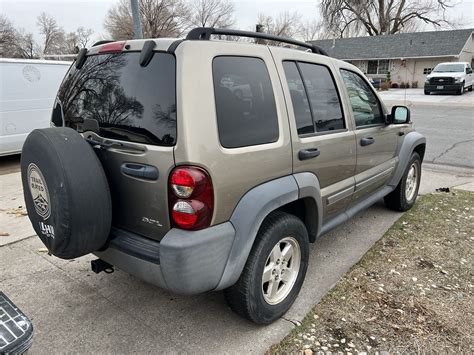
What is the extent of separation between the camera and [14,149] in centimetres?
725

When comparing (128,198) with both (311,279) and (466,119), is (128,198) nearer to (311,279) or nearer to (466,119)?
(311,279)

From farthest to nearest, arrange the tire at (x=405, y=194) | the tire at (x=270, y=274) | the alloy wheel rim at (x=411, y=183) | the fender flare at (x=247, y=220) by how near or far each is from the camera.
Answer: the alloy wheel rim at (x=411, y=183)
the tire at (x=405, y=194)
the tire at (x=270, y=274)
the fender flare at (x=247, y=220)

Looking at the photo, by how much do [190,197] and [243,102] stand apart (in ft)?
2.34

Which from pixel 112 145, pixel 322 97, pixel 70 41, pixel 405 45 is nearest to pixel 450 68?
pixel 405 45

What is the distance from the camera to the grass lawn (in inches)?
97.6

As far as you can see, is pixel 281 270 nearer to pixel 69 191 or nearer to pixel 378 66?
pixel 69 191

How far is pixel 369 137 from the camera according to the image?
358cm

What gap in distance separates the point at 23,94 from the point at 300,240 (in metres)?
6.58

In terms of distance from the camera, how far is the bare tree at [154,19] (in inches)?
1598

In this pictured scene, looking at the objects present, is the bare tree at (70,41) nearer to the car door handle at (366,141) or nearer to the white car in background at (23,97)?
the white car in background at (23,97)

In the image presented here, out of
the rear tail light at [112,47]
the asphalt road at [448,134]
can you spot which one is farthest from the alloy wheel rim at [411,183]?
the rear tail light at [112,47]

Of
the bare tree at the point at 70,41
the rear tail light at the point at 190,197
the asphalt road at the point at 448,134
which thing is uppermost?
the bare tree at the point at 70,41

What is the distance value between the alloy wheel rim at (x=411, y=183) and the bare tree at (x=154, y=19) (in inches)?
1527

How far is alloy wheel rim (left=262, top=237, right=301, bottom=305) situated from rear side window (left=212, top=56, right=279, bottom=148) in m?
0.80
